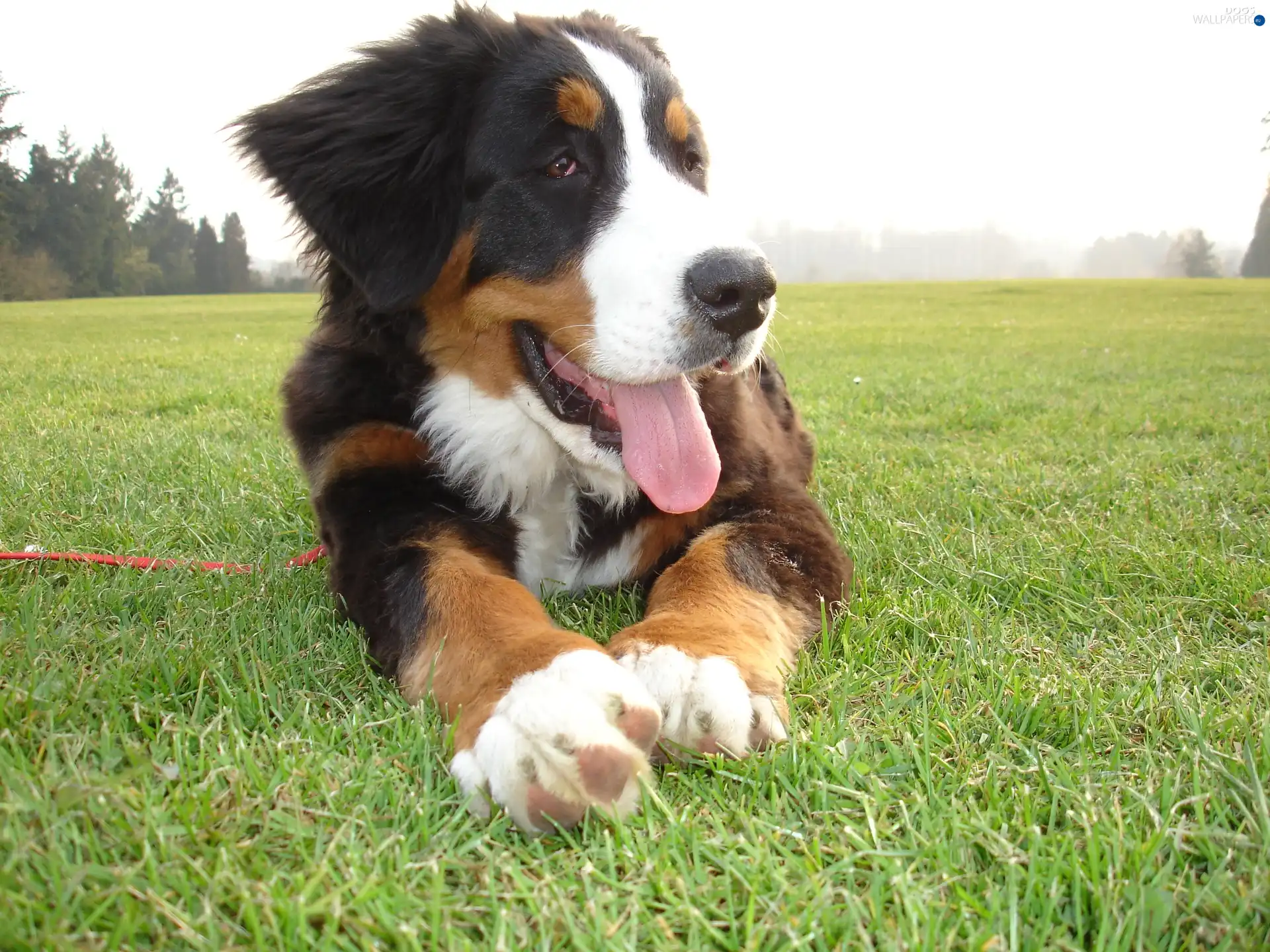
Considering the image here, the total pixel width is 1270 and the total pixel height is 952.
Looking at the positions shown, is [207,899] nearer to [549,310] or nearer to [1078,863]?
[1078,863]

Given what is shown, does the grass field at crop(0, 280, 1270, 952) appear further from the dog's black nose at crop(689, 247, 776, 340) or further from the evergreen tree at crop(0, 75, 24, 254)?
the evergreen tree at crop(0, 75, 24, 254)

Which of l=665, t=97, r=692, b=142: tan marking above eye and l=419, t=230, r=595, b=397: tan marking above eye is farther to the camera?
l=665, t=97, r=692, b=142: tan marking above eye

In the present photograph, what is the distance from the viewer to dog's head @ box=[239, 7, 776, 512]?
2.38 metres

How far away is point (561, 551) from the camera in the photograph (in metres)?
2.67

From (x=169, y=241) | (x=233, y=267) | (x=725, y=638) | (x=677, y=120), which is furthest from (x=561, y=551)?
(x=233, y=267)

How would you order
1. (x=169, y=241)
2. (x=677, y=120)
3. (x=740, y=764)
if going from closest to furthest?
(x=740, y=764)
(x=677, y=120)
(x=169, y=241)

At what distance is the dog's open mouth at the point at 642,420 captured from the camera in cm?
242

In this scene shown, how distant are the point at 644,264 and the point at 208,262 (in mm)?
27222

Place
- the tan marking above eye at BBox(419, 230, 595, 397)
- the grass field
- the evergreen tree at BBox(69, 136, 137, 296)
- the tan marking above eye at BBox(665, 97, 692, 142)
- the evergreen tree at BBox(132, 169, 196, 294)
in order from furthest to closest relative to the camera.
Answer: the evergreen tree at BBox(132, 169, 196, 294) → the evergreen tree at BBox(69, 136, 137, 296) → the tan marking above eye at BBox(665, 97, 692, 142) → the tan marking above eye at BBox(419, 230, 595, 397) → the grass field

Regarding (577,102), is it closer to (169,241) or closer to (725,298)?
(725,298)

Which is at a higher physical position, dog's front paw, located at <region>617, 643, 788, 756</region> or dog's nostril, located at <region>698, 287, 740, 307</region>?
dog's nostril, located at <region>698, 287, 740, 307</region>

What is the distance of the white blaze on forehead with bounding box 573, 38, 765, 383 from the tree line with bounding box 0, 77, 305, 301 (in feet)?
3.47

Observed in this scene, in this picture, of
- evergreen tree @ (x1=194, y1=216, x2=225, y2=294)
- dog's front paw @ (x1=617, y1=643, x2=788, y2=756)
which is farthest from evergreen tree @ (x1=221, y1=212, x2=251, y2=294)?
dog's front paw @ (x1=617, y1=643, x2=788, y2=756)

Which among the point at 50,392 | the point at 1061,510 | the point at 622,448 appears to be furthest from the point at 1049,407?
the point at 50,392
